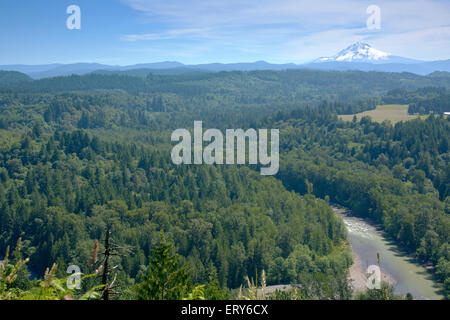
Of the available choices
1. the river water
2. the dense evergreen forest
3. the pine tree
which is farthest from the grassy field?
the pine tree

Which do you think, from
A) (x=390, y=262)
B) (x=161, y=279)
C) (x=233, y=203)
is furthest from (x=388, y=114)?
(x=161, y=279)

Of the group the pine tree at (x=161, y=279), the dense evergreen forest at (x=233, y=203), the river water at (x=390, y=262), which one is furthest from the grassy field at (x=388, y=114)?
the pine tree at (x=161, y=279)

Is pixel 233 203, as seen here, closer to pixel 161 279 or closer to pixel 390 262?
pixel 390 262

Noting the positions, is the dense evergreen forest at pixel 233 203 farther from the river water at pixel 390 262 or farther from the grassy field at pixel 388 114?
the grassy field at pixel 388 114
